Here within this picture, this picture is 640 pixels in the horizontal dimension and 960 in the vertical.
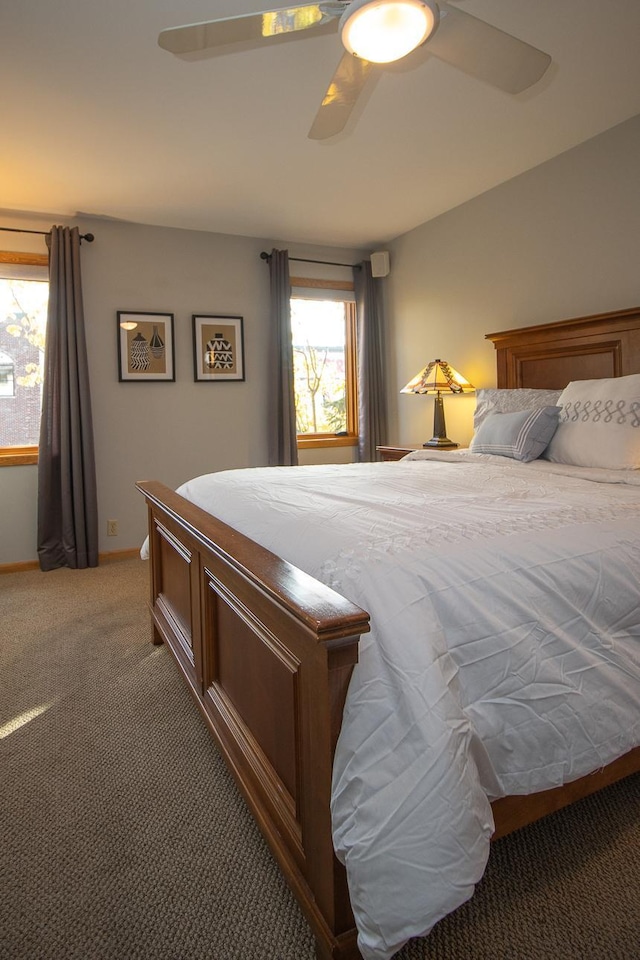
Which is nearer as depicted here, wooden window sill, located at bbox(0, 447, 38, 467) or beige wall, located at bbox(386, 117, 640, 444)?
beige wall, located at bbox(386, 117, 640, 444)

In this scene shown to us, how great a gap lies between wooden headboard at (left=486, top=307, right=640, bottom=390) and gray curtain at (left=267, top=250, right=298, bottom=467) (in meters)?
1.58

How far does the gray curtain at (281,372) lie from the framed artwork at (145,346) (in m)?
0.79

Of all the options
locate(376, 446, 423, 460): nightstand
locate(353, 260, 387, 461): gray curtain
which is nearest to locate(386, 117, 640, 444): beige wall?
locate(353, 260, 387, 461): gray curtain

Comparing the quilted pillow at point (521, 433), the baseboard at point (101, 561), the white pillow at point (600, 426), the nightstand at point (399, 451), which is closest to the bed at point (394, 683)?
the white pillow at point (600, 426)

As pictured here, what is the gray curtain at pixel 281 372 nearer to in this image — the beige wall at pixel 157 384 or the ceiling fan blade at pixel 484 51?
the beige wall at pixel 157 384

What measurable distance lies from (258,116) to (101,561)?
118 inches

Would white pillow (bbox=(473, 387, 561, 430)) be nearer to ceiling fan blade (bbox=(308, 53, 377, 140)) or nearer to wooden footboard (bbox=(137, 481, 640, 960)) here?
ceiling fan blade (bbox=(308, 53, 377, 140))

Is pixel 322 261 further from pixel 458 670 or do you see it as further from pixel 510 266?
pixel 458 670

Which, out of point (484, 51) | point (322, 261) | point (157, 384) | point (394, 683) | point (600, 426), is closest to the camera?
point (394, 683)

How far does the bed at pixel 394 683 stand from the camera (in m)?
0.87

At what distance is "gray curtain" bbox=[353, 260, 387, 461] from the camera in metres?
4.70

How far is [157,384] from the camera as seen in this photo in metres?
4.15

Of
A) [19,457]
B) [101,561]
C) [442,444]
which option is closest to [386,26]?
[442,444]

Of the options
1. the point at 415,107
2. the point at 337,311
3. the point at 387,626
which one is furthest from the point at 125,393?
the point at 387,626
